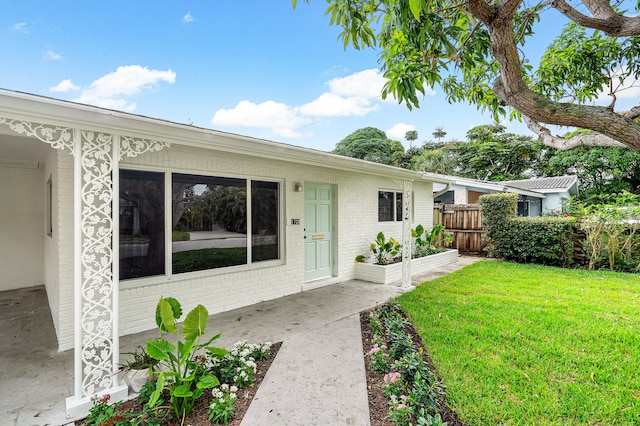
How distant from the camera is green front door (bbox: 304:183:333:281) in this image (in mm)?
6418

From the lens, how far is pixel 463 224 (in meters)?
11.4

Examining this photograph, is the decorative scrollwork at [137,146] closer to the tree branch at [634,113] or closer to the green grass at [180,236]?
the green grass at [180,236]

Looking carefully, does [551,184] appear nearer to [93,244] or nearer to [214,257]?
[214,257]

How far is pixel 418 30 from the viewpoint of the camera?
2852 mm

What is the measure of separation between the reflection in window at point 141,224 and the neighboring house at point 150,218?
14 mm

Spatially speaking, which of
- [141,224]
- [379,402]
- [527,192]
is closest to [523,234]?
→ [527,192]

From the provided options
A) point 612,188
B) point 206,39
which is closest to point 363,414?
point 206,39

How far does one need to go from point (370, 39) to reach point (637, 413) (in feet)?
13.6

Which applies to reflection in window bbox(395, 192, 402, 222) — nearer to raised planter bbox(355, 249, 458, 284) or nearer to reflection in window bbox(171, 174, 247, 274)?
raised planter bbox(355, 249, 458, 284)

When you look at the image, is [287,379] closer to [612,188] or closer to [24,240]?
[24,240]

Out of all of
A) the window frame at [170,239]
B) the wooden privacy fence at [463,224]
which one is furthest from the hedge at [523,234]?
the window frame at [170,239]

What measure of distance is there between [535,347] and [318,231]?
4145 millimetres

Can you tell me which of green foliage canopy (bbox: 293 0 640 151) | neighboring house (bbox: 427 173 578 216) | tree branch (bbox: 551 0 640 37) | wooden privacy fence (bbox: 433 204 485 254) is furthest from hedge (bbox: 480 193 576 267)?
tree branch (bbox: 551 0 640 37)

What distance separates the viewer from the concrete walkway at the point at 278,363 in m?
2.47
